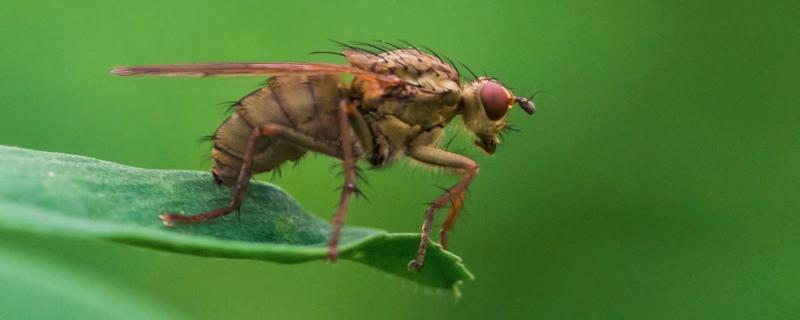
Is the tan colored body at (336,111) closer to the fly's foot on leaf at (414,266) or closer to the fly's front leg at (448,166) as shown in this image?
the fly's front leg at (448,166)

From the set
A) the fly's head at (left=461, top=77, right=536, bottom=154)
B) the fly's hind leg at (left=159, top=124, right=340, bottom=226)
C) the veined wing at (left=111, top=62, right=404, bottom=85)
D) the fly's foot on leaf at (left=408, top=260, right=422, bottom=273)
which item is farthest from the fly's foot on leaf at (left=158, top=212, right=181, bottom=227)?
the fly's head at (left=461, top=77, right=536, bottom=154)

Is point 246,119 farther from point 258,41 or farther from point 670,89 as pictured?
point 670,89

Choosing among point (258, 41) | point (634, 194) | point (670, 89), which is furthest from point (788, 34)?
point (258, 41)

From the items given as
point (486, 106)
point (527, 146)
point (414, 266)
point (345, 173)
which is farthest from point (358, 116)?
point (527, 146)

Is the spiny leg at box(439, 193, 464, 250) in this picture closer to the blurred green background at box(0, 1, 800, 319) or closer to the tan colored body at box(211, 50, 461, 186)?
the tan colored body at box(211, 50, 461, 186)

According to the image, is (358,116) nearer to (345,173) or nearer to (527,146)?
(345,173)
